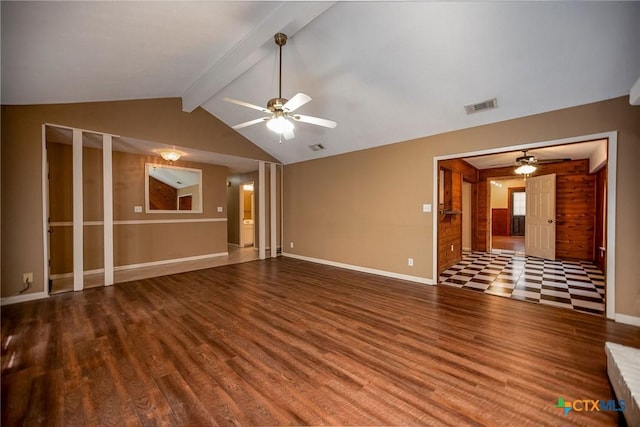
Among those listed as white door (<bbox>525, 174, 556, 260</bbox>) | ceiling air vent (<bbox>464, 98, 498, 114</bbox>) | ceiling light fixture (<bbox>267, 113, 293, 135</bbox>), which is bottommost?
white door (<bbox>525, 174, 556, 260</bbox>)

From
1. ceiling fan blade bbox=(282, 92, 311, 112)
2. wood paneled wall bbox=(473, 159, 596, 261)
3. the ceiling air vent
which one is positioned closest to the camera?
ceiling fan blade bbox=(282, 92, 311, 112)

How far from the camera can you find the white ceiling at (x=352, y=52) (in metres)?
2.21

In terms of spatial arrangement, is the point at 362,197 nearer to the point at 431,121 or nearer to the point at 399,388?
the point at 431,121

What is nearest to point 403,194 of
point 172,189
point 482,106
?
point 482,106

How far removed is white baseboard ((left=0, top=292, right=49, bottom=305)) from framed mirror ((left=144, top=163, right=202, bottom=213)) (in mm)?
2296

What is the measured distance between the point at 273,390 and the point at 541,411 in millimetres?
1667

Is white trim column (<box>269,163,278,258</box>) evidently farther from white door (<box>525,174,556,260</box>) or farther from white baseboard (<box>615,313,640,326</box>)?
white door (<box>525,174,556,260</box>)

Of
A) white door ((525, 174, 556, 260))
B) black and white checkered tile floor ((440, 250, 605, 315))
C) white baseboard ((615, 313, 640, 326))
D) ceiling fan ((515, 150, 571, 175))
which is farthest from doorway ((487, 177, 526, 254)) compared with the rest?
white baseboard ((615, 313, 640, 326))

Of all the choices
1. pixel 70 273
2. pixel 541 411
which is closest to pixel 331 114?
pixel 541 411

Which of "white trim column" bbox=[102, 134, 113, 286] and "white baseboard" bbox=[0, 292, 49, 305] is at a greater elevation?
"white trim column" bbox=[102, 134, 113, 286]

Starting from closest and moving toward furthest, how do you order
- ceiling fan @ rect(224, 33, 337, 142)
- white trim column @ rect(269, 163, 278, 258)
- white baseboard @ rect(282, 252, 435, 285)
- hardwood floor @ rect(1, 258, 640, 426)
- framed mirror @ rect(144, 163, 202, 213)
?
hardwood floor @ rect(1, 258, 640, 426) → ceiling fan @ rect(224, 33, 337, 142) → white baseboard @ rect(282, 252, 435, 285) → framed mirror @ rect(144, 163, 202, 213) → white trim column @ rect(269, 163, 278, 258)

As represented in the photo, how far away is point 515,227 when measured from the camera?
1070 centimetres

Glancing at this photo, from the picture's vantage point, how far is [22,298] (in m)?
3.37

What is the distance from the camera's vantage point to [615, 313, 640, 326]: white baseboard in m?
2.65
